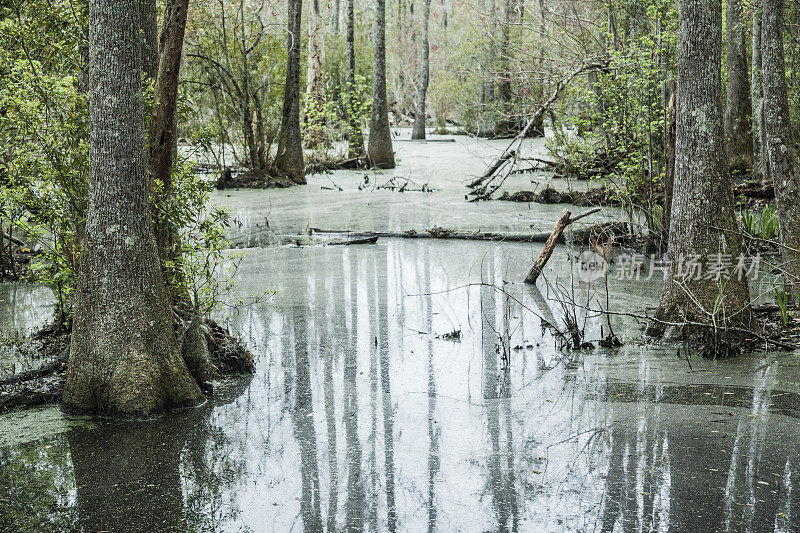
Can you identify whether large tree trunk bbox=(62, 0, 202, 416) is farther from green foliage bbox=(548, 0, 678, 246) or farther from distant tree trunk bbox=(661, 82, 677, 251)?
A: green foliage bbox=(548, 0, 678, 246)

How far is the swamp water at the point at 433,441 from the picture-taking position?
11.8 feet

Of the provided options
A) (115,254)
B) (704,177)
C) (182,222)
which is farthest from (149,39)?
(704,177)

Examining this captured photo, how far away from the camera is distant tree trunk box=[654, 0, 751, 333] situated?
20.2ft

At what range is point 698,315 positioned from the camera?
248 inches

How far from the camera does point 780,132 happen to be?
6.89 meters

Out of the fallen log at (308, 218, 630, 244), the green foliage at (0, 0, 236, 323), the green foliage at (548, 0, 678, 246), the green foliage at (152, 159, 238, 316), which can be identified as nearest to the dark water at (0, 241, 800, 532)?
the green foliage at (152, 159, 238, 316)

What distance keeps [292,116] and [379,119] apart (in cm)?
318

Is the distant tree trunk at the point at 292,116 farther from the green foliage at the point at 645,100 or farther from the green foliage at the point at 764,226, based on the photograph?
the green foliage at the point at 764,226

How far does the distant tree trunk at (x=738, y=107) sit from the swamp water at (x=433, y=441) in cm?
852

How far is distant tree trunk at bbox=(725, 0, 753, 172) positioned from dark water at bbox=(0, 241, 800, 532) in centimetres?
931

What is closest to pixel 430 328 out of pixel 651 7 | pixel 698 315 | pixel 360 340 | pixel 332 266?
pixel 360 340

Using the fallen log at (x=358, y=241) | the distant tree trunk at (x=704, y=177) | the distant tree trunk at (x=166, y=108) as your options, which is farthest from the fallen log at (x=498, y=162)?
the distant tree trunk at (x=166, y=108)

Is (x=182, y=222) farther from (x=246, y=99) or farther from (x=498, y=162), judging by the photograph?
(x=246, y=99)

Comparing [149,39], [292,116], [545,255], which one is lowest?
[545,255]
